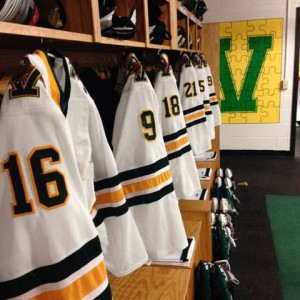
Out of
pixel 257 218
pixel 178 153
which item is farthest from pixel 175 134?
pixel 257 218

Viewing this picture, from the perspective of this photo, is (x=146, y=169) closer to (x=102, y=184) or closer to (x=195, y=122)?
(x=102, y=184)

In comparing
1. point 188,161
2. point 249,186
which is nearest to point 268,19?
point 249,186

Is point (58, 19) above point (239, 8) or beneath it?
beneath

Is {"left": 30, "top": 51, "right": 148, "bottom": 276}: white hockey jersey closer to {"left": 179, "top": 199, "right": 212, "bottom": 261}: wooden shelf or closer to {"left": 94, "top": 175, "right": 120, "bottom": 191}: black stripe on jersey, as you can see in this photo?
{"left": 94, "top": 175, "right": 120, "bottom": 191}: black stripe on jersey

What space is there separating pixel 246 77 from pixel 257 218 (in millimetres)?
2345

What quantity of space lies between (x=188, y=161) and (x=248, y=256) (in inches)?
58.3

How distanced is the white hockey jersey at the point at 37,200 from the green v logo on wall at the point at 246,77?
451cm

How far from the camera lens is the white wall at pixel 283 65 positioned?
457 centimetres

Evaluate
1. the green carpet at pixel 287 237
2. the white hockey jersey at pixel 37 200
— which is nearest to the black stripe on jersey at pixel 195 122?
the green carpet at pixel 287 237

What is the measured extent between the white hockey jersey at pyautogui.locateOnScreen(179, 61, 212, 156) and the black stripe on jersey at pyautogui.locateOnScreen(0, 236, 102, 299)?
1329 mm

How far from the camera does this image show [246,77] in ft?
15.9

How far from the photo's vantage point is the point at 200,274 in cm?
185

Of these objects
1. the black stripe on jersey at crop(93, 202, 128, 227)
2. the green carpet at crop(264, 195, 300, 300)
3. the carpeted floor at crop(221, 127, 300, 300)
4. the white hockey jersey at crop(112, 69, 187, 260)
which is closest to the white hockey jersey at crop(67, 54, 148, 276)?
the black stripe on jersey at crop(93, 202, 128, 227)

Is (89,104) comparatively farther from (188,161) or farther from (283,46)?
(283,46)
